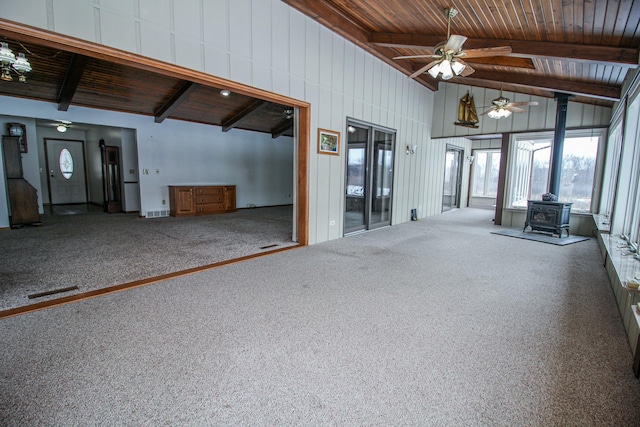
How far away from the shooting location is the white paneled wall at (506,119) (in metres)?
6.60

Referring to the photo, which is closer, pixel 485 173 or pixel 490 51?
pixel 490 51

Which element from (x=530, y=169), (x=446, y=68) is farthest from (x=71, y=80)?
(x=530, y=169)

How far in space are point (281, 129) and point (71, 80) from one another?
20.4 ft

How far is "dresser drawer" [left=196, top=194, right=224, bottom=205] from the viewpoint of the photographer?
8.77 meters

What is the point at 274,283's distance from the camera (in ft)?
11.2

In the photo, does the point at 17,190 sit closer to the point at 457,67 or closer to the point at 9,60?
the point at 9,60

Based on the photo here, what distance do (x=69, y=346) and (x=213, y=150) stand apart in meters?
8.27

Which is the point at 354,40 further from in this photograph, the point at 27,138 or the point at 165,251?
the point at 27,138

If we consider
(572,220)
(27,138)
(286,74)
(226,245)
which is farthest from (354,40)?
(27,138)

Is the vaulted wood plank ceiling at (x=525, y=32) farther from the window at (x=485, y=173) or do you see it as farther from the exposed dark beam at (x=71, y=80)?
the window at (x=485, y=173)

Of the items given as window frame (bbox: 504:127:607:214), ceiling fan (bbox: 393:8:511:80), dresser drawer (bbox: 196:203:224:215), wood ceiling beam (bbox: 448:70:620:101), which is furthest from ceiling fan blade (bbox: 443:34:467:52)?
dresser drawer (bbox: 196:203:224:215)

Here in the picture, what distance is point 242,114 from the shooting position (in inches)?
349

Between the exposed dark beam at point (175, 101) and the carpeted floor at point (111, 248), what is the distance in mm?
2781

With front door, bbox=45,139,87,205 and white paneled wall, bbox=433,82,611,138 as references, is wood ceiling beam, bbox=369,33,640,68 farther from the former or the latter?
front door, bbox=45,139,87,205
